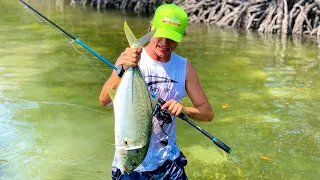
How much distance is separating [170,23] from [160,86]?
31cm

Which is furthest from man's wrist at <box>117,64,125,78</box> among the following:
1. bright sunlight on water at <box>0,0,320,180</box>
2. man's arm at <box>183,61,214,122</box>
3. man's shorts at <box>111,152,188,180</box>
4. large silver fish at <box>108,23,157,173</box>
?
bright sunlight on water at <box>0,0,320,180</box>

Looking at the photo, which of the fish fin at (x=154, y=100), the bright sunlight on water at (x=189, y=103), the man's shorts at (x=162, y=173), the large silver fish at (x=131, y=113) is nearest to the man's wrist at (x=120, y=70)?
the large silver fish at (x=131, y=113)

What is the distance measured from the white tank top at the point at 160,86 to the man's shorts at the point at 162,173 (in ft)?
0.08

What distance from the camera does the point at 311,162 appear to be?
3828 mm

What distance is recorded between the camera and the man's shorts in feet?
6.76

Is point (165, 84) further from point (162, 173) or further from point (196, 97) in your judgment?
point (162, 173)

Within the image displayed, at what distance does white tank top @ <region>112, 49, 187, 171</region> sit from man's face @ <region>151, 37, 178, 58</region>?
5cm

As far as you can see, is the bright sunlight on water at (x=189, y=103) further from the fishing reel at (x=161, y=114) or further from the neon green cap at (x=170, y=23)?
the neon green cap at (x=170, y=23)

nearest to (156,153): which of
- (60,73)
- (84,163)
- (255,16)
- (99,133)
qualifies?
(84,163)

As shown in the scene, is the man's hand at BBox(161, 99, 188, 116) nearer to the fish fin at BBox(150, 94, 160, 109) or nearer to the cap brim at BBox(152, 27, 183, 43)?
Answer: the fish fin at BBox(150, 94, 160, 109)

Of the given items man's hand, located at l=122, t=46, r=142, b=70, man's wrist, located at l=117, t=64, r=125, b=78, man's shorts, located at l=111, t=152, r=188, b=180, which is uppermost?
man's hand, located at l=122, t=46, r=142, b=70

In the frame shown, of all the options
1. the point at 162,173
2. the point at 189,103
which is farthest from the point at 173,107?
the point at 189,103

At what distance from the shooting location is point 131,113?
1.80 meters

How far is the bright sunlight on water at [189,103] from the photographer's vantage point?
366cm
